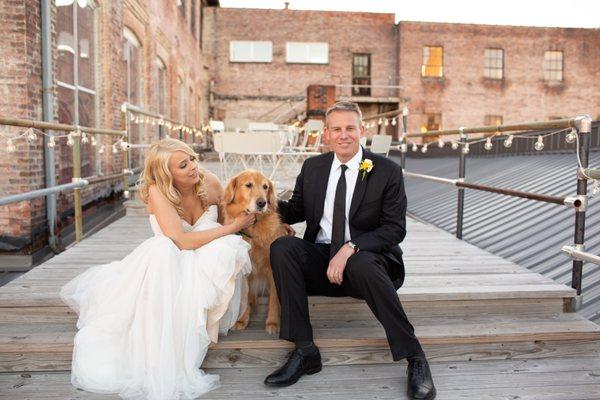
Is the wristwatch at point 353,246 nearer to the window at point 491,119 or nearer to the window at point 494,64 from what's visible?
the window at point 491,119

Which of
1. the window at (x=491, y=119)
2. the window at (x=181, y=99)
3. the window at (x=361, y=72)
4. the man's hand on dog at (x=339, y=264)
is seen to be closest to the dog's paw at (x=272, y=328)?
the man's hand on dog at (x=339, y=264)

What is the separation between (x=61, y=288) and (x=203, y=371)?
1186 millimetres

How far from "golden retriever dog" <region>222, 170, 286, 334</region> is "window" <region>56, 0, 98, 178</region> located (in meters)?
3.80

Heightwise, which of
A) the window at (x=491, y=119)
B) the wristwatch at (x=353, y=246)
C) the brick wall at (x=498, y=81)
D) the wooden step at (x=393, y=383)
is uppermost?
the brick wall at (x=498, y=81)

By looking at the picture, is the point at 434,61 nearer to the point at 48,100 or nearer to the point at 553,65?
the point at 553,65

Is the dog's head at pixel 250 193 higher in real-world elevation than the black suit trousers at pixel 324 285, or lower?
higher

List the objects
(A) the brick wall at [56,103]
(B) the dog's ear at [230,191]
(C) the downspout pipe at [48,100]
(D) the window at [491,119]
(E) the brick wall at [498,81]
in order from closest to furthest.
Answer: (B) the dog's ear at [230,191]
(A) the brick wall at [56,103]
(C) the downspout pipe at [48,100]
(E) the brick wall at [498,81]
(D) the window at [491,119]

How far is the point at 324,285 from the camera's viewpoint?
10.5 feet

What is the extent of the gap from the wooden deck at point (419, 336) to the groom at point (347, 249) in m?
0.16

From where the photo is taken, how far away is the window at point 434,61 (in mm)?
23906

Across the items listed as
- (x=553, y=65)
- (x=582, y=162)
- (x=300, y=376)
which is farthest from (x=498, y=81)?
(x=300, y=376)

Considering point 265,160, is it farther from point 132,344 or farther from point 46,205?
point 132,344

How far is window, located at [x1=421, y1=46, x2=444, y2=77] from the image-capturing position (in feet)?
78.4

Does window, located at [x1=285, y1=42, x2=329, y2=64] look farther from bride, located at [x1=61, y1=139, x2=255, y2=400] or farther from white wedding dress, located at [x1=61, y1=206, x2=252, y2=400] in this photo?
white wedding dress, located at [x1=61, y1=206, x2=252, y2=400]
